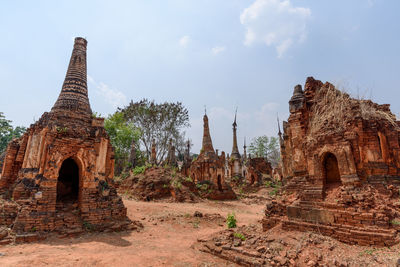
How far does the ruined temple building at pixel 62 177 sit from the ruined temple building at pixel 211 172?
12.3 m

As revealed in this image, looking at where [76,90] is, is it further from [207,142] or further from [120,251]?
[207,142]

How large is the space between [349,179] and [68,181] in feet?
38.5

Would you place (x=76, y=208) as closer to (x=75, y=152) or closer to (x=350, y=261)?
(x=75, y=152)

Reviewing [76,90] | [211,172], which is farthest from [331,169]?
[211,172]

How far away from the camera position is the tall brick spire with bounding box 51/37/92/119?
1076 centimetres

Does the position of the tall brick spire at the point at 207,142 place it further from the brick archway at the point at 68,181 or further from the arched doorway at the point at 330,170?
the arched doorway at the point at 330,170

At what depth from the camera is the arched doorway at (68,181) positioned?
1063 centimetres

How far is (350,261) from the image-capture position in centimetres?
479

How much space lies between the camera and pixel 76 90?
37.6ft

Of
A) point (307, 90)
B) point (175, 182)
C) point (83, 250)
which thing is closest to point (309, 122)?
point (307, 90)

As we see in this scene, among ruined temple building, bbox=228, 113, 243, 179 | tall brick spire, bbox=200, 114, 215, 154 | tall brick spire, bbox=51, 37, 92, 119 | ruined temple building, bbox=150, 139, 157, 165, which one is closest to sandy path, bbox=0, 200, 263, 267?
tall brick spire, bbox=51, 37, 92, 119

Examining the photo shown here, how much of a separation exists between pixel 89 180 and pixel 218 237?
5.84m

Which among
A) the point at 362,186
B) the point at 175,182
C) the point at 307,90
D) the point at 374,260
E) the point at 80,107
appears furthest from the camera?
the point at 175,182

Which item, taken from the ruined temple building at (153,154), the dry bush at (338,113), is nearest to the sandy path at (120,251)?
the dry bush at (338,113)
